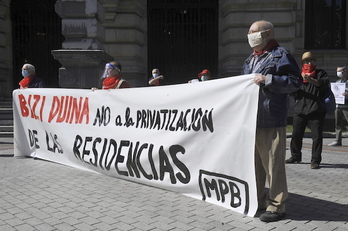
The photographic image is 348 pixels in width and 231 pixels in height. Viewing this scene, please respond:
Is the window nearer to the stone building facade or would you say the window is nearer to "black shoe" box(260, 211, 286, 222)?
the stone building facade

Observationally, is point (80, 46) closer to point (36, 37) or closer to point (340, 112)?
point (36, 37)

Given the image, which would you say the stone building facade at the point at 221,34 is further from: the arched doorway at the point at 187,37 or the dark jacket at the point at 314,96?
the dark jacket at the point at 314,96

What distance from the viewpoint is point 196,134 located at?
4.41 meters

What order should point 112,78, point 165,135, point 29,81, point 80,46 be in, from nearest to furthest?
point 165,135
point 112,78
point 29,81
point 80,46

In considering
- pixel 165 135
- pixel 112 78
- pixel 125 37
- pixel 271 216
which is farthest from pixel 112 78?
pixel 125 37

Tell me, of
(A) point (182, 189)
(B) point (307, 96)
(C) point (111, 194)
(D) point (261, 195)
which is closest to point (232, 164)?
(D) point (261, 195)

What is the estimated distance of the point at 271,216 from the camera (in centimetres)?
375

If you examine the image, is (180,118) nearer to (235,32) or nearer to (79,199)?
(79,199)

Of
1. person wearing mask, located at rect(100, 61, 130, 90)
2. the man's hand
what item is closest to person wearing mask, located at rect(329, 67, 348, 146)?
person wearing mask, located at rect(100, 61, 130, 90)

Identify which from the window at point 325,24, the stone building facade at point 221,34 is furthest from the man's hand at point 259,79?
the window at point 325,24

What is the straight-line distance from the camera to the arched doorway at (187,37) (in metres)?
15.4

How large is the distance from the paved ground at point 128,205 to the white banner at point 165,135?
0.65 feet

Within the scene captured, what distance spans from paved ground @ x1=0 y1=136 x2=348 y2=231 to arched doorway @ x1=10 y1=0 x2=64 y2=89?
10.4 m

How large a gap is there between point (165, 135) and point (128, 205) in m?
0.96
